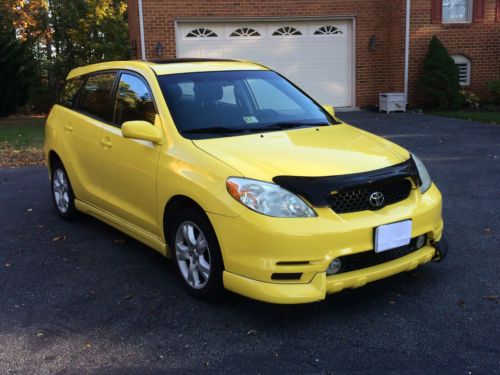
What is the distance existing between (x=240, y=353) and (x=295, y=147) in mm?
1502

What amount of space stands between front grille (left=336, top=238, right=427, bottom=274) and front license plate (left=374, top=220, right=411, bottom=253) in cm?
7

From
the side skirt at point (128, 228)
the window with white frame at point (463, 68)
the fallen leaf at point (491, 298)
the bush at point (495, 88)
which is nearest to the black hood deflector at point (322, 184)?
the fallen leaf at point (491, 298)

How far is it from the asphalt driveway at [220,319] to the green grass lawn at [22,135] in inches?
280

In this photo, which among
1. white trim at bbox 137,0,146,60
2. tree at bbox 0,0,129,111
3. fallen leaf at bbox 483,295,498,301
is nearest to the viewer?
fallen leaf at bbox 483,295,498,301

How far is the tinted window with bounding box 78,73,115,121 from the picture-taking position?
17.4 feet

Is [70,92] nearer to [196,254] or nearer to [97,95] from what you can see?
[97,95]

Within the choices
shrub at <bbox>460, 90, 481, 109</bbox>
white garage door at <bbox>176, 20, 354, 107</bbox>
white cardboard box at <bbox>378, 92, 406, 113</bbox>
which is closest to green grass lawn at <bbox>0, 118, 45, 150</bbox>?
white garage door at <bbox>176, 20, 354, 107</bbox>

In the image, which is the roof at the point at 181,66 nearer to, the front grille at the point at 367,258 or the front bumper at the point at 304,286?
the front bumper at the point at 304,286

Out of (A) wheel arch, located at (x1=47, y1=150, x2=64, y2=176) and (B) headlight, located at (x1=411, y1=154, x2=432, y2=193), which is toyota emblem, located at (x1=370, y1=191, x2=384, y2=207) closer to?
(B) headlight, located at (x1=411, y1=154, x2=432, y2=193)

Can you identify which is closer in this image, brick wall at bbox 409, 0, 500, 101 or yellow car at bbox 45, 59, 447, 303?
yellow car at bbox 45, 59, 447, 303

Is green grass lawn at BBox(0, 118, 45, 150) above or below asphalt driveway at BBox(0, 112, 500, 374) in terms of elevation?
above

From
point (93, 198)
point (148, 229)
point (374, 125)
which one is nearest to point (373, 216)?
point (148, 229)

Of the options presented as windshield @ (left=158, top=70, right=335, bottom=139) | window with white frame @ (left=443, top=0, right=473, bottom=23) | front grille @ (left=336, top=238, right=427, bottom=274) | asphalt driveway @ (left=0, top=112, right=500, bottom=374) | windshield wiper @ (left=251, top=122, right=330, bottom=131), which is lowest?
asphalt driveway @ (left=0, top=112, right=500, bottom=374)

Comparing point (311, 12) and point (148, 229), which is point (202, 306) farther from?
point (311, 12)
